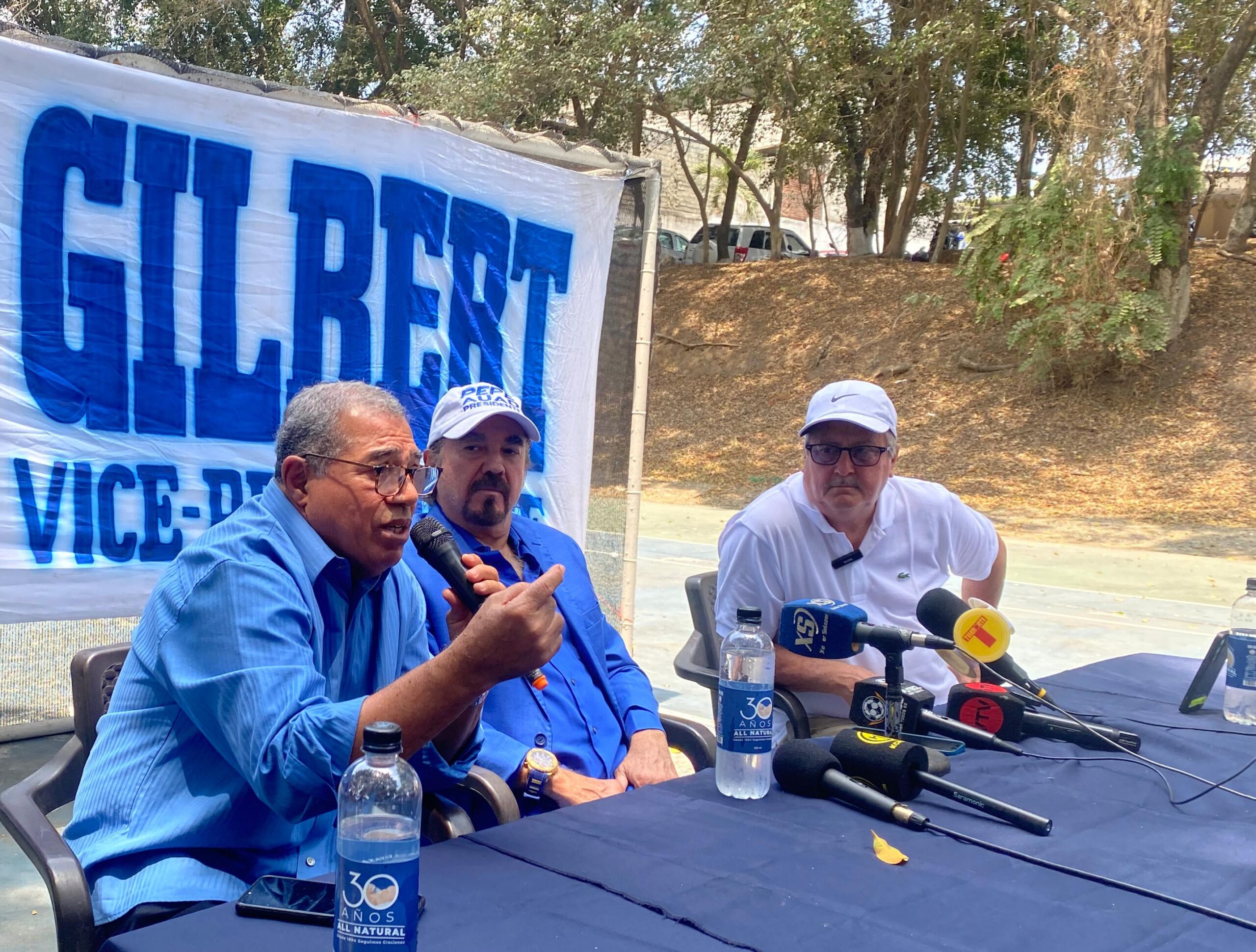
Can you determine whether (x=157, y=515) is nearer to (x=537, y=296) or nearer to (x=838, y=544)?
(x=537, y=296)

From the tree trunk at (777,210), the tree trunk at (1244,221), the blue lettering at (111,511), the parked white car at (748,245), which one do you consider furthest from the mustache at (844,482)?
the parked white car at (748,245)

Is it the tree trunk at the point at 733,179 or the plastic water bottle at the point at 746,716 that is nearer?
the plastic water bottle at the point at 746,716

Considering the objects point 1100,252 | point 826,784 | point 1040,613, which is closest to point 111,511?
point 826,784

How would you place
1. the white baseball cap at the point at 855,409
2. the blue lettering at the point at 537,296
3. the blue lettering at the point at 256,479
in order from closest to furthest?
the white baseball cap at the point at 855,409, the blue lettering at the point at 256,479, the blue lettering at the point at 537,296

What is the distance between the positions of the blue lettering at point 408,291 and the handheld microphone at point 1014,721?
2.63m

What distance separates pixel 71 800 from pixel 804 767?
1.54m

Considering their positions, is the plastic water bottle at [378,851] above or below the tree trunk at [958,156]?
below

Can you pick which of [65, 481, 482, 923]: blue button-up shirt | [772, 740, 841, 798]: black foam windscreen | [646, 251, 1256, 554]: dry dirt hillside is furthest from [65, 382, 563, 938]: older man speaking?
[646, 251, 1256, 554]: dry dirt hillside

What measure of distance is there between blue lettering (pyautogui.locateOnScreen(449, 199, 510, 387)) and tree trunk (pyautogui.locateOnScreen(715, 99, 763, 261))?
51.2ft

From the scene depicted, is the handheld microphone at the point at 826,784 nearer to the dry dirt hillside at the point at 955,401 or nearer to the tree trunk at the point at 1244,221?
the dry dirt hillside at the point at 955,401

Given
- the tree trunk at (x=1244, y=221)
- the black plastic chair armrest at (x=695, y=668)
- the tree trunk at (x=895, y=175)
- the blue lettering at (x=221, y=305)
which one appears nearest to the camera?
the black plastic chair armrest at (x=695, y=668)

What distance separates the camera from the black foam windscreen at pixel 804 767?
212cm

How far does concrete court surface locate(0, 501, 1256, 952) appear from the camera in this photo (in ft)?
11.8

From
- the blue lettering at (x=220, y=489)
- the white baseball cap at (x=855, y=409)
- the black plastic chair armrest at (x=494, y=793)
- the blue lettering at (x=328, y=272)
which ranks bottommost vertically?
the black plastic chair armrest at (x=494, y=793)
